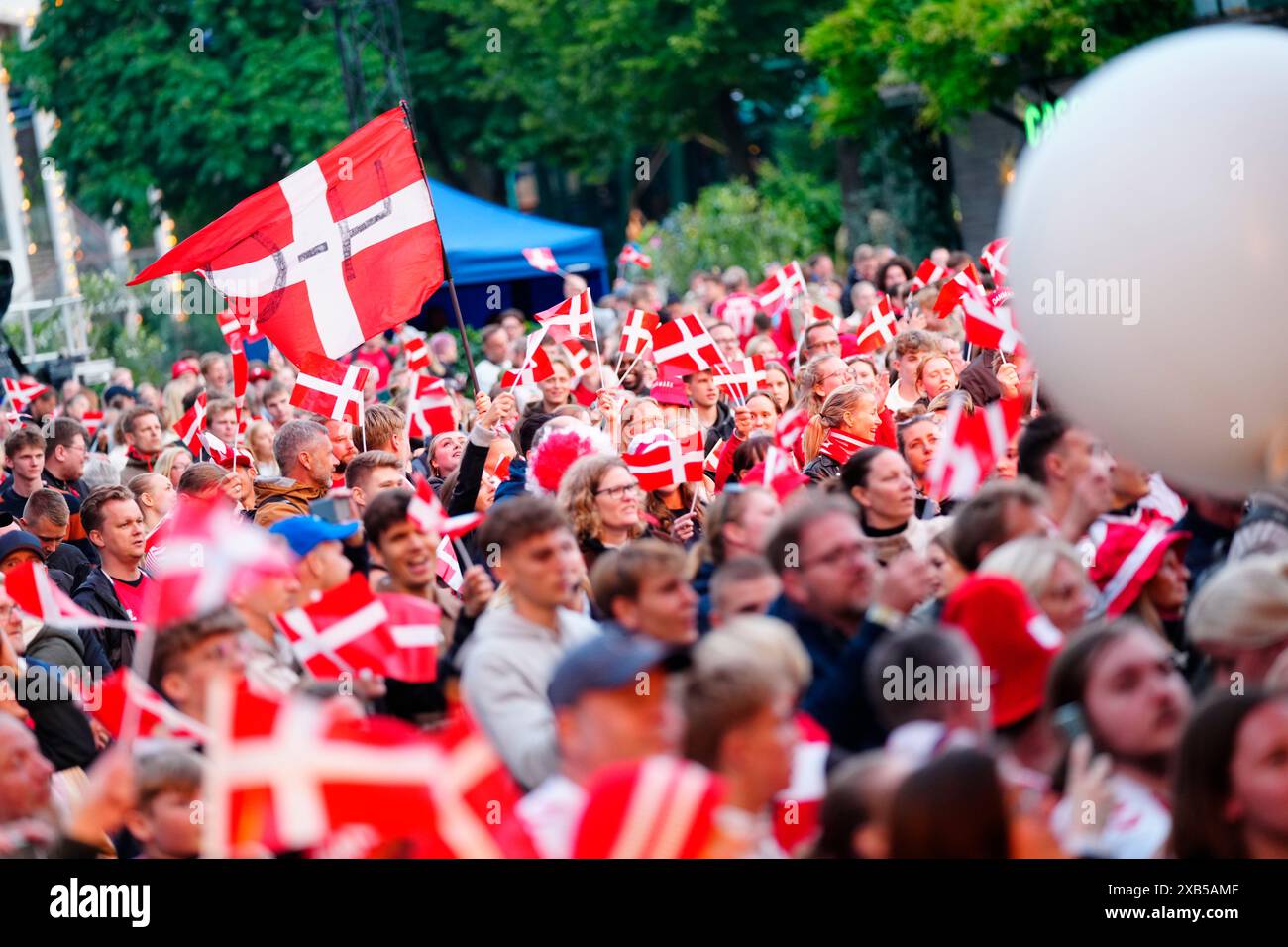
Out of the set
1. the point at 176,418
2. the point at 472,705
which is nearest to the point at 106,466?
the point at 176,418

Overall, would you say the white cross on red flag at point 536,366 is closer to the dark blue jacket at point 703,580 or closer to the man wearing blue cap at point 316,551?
the man wearing blue cap at point 316,551

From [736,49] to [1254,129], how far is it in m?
28.7

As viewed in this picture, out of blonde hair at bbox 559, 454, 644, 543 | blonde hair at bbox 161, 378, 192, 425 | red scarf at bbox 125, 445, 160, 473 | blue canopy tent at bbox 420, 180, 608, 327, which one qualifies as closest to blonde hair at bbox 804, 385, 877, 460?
blonde hair at bbox 559, 454, 644, 543

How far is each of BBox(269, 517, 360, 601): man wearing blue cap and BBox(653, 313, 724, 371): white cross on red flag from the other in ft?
13.7

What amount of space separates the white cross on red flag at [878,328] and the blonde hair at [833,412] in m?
3.64

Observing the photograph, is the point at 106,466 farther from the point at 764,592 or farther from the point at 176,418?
the point at 764,592

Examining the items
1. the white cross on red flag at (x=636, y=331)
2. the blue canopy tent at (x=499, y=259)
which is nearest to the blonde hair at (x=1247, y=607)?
the white cross on red flag at (x=636, y=331)

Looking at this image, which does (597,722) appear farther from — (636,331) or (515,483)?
(636,331)

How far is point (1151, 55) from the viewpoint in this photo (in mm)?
5016

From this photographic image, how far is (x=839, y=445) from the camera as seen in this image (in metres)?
8.43

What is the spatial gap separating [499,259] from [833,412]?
13.2 meters

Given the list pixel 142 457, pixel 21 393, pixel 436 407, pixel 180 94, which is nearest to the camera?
pixel 436 407

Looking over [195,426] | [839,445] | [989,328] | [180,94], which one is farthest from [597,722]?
[180,94]

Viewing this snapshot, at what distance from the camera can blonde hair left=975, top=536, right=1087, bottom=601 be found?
16.2 feet
